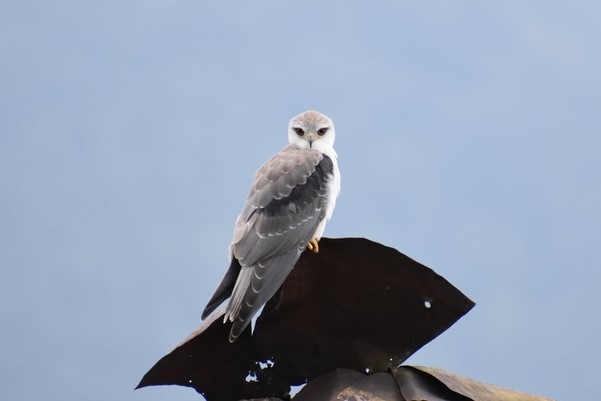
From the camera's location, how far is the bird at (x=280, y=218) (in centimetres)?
420

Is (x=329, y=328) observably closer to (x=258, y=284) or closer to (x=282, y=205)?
Answer: (x=258, y=284)


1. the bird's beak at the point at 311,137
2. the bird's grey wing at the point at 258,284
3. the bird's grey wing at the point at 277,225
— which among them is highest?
the bird's beak at the point at 311,137

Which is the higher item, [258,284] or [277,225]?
[277,225]

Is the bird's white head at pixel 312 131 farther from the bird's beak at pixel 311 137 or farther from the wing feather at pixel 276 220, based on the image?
the wing feather at pixel 276 220

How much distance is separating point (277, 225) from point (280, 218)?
0.33ft

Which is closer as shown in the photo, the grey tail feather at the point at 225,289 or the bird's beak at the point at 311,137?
the grey tail feather at the point at 225,289

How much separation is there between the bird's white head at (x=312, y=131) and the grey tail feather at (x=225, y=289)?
5.08ft

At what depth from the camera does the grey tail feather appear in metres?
4.17

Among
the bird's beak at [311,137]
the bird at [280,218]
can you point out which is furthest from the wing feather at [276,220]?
the bird's beak at [311,137]

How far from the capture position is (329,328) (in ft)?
12.0

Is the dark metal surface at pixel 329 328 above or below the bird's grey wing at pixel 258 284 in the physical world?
below

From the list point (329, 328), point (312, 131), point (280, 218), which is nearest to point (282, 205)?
point (280, 218)

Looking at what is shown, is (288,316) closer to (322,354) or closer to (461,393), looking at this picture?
(322,354)

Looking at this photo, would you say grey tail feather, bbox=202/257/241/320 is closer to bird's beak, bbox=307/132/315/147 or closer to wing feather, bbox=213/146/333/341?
wing feather, bbox=213/146/333/341
